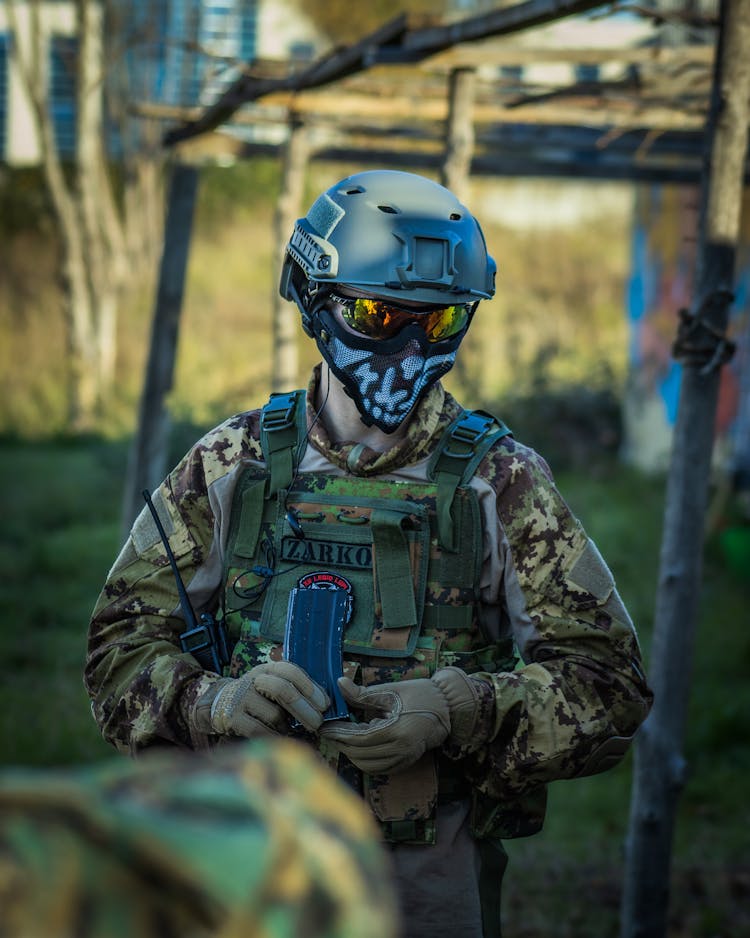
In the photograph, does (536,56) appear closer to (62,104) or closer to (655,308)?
(655,308)

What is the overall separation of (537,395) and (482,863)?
1078 centimetres

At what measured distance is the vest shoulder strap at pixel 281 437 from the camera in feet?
8.31

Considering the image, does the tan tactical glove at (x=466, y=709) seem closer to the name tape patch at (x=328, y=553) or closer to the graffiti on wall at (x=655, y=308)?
the name tape patch at (x=328, y=553)

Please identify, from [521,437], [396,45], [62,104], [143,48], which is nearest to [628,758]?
[396,45]

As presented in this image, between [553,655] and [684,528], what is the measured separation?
1.40 meters

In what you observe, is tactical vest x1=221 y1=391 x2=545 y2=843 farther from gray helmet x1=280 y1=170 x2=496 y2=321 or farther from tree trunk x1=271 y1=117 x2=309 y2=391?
tree trunk x1=271 y1=117 x2=309 y2=391

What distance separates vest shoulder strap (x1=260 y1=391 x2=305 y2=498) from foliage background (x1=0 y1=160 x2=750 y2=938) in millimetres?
2455

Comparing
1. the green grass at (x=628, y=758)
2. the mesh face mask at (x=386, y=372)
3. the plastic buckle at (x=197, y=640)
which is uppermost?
the mesh face mask at (x=386, y=372)

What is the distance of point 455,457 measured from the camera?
2484mm

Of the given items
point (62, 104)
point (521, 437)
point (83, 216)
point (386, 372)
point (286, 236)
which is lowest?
point (521, 437)

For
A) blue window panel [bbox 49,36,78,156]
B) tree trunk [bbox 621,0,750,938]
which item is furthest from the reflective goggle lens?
blue window panel [bbox 49,36,78,156]

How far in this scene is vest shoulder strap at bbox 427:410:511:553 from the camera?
7.98 ft

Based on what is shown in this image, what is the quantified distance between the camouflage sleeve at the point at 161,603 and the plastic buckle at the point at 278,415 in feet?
0.17

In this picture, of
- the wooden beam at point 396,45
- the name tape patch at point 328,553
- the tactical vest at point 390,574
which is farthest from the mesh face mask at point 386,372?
the wooden beam at point 396,45
